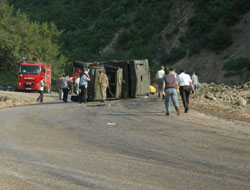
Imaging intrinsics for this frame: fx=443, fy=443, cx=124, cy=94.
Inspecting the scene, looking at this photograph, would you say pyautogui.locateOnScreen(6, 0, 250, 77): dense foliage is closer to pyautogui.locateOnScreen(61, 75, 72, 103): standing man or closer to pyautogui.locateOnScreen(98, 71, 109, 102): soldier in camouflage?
pyautogui.locateOnScreen(61, 75, 72, 103): standing man


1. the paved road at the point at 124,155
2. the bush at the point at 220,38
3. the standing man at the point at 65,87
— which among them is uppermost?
the bush at the point at 220,38

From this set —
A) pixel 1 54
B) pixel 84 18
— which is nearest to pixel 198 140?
pixel 1 54

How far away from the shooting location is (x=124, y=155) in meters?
8.62

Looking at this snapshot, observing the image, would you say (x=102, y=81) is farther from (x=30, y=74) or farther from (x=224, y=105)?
(x=30, y=74)

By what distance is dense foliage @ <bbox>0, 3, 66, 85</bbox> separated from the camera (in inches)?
2165

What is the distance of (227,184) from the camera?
253 inches

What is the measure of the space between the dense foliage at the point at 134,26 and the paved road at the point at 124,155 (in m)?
40.3

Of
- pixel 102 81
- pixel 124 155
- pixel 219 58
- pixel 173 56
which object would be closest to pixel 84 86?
pixel 102 81

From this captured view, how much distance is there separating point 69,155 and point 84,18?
73.9 meters

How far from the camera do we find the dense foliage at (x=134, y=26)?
55750 mm

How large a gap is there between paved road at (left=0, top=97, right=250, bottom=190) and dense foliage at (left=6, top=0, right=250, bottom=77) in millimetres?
40334

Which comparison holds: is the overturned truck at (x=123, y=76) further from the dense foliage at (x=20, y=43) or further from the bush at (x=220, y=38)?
the dense foliage at (x=20, y=43)

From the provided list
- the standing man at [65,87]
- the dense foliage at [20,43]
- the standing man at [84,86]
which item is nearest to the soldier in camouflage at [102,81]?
the standing man at [84,86]

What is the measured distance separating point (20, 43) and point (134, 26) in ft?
62.4
